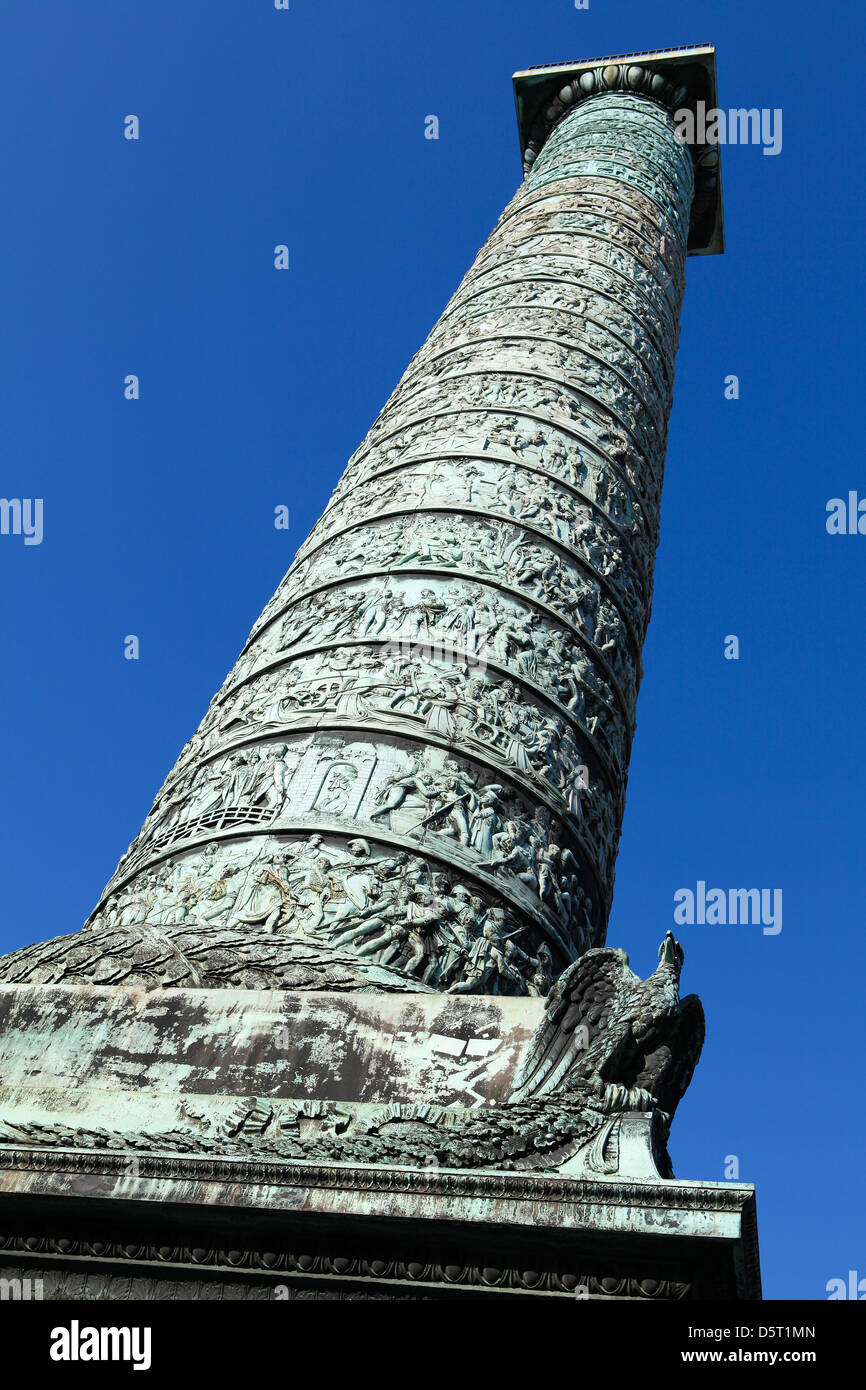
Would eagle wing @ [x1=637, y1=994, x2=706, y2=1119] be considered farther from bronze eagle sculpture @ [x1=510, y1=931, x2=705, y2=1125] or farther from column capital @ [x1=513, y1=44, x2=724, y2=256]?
column capital @ [x1=513, y1=44, x2=724, y2=256]

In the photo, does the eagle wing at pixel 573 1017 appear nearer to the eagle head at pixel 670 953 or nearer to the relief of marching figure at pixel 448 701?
the eagle head at pixel 670 953

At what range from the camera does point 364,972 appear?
9.64ft

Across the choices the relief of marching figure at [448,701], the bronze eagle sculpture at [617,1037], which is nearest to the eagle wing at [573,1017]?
the bronze eagle sculpture at [617,1037]

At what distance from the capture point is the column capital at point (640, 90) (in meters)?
9.45

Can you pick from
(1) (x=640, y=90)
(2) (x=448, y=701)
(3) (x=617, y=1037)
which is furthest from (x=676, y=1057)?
(1) (x=640, y=90)

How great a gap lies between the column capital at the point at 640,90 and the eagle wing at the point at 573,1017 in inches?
332

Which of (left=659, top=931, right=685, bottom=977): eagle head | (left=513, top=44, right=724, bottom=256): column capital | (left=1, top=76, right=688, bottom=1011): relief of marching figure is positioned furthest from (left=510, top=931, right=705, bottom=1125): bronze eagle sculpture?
(left=513, top=44, right=724, bottom=256): column capital

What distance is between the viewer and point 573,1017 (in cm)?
253

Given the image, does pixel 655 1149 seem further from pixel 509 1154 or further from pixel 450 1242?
pixel 450 1242

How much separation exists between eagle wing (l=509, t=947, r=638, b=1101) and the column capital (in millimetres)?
8444

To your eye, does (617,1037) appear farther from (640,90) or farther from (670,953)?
(640,90)

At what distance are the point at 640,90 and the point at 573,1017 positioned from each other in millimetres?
8570

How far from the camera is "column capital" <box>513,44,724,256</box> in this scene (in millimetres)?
9453
